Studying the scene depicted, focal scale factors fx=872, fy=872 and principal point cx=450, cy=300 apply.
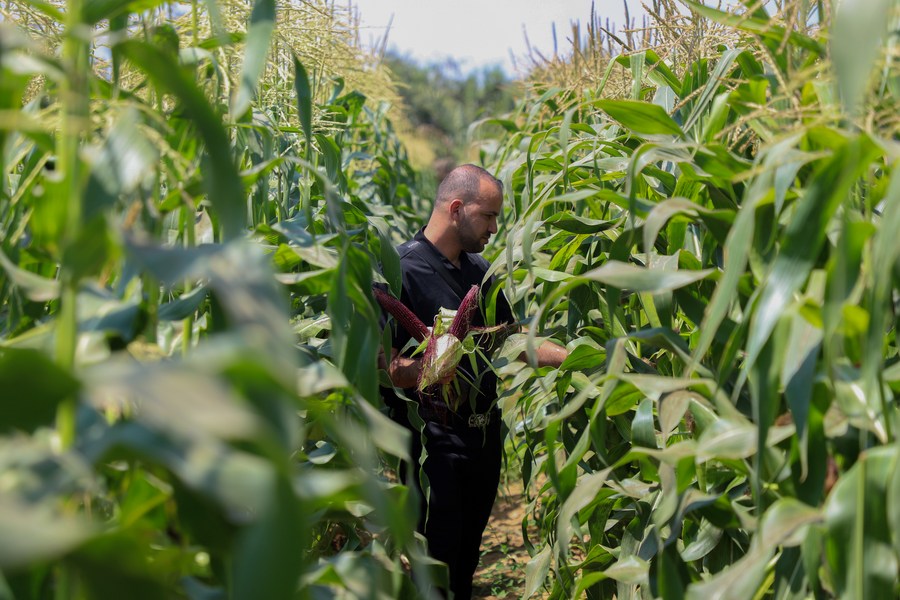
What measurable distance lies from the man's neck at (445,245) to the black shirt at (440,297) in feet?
0.08

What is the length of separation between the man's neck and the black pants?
569 millimetres

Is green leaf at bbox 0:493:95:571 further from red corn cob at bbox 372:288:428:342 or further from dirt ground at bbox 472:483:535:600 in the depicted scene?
dirt ground at bbox 472:483:535:600

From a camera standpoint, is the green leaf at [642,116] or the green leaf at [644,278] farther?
the green leaf at [642,116]

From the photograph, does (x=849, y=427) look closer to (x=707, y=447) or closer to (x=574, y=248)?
(x=707, y=447)

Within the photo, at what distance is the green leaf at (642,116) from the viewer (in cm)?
173

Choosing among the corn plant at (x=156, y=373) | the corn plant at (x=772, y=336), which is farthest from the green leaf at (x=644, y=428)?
the corn plant at (x=156, y=373)

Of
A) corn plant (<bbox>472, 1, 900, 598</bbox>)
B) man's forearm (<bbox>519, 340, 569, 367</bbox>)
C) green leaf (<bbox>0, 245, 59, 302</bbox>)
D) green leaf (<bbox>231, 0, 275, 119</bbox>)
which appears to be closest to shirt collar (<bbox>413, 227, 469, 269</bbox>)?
man's forearm (<bbox>519, 340, 569, 367</bbox>)

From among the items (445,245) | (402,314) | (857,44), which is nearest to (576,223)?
(402,314)

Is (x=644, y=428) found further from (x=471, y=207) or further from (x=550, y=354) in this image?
(x=471, y=207)

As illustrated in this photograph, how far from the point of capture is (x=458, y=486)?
9.53 feet

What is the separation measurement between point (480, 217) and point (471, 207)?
0.15ft

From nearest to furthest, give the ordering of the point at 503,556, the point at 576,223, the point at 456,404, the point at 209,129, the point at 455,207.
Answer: the point at 209,129
the point at 576,223
the point at 456,404
the point at 455,207
the point at 503,556

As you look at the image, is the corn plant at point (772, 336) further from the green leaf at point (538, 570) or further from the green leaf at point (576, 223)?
the green leaf at point (538, 570)

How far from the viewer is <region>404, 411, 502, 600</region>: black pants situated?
2.86 m
